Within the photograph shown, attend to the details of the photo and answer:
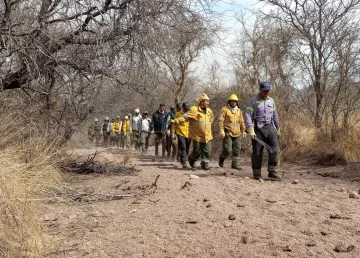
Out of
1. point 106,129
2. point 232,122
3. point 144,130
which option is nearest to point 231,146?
point 232,122

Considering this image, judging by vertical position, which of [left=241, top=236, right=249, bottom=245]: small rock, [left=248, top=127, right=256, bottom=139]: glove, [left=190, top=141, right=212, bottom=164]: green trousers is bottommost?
[left=241, top=236, right=249, bottom=245]: small rock

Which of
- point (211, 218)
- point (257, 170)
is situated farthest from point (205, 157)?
point (211, 218)

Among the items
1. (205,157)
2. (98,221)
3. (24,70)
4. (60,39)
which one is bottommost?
(98,221)

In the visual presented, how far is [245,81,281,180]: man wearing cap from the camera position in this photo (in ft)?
22.9

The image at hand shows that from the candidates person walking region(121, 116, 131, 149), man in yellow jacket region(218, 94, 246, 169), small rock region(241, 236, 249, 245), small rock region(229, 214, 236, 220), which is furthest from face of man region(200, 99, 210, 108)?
person walking region(121, 116, 131, 149)

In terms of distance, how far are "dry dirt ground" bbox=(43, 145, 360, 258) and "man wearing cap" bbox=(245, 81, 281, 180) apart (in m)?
0.37

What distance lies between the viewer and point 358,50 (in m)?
9.52

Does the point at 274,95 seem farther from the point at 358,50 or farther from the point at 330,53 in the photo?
the point at 358,50

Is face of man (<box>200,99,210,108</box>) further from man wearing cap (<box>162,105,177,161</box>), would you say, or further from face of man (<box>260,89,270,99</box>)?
man wearing cap (<box>162,105,177,161</box>)

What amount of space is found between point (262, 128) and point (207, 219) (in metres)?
3.25

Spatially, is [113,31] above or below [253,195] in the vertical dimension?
above

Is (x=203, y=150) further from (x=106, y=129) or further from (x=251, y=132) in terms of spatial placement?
(x=106, y=129)

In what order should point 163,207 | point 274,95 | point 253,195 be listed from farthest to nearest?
point 274,95 < point 253,195 < point 163,207

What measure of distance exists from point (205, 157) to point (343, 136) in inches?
135
